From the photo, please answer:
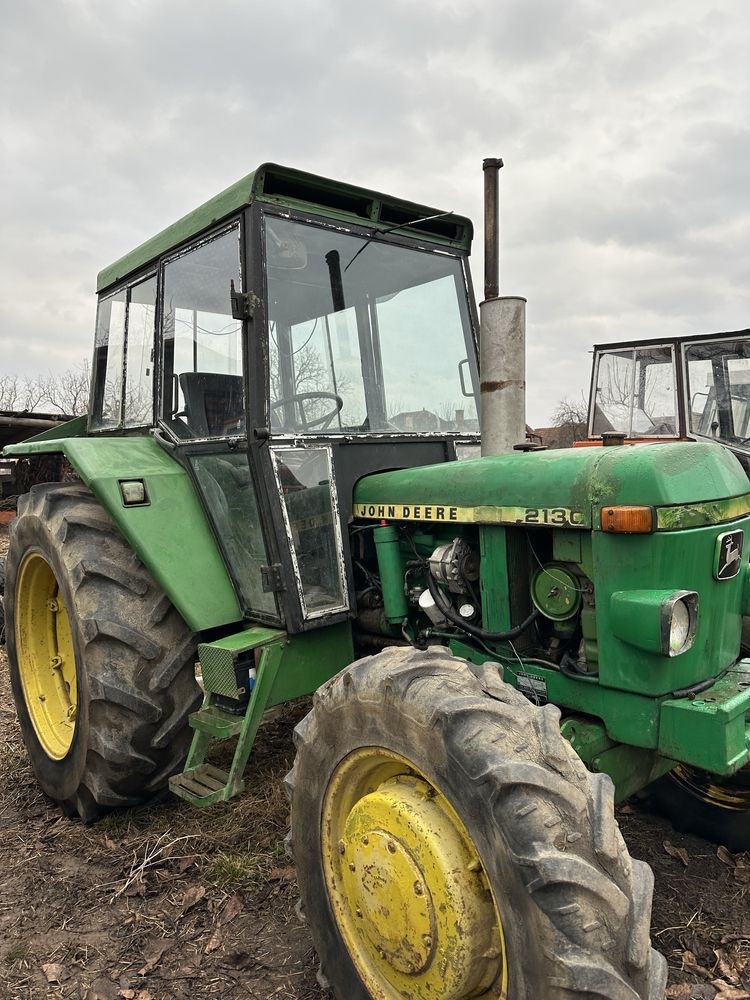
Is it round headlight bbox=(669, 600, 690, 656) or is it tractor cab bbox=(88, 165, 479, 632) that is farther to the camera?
tractor cab bbox=(88, 165, 479, 632)

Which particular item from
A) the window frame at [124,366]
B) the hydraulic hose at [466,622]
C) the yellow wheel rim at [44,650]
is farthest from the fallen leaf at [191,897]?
the window frame at [124,366]

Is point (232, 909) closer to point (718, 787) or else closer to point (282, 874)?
point (282, 874)

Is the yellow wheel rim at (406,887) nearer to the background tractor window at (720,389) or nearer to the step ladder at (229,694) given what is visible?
the step ladder at (229,694)

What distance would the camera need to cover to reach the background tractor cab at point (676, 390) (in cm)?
700

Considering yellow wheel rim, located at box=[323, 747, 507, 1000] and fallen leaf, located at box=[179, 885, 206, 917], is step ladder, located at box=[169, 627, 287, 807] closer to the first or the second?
fallen leaf, located at box=[179, 885, 206, 917]

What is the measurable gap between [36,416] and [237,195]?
8.23m

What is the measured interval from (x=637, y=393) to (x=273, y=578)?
5604 millimetres

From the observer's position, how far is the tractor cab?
120 inches

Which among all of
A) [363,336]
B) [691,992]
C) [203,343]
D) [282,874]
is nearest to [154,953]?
[282,874]

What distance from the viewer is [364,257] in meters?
3.38

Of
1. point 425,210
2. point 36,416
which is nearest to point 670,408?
point 425,210

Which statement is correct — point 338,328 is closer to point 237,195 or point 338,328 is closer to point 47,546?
point 237,195

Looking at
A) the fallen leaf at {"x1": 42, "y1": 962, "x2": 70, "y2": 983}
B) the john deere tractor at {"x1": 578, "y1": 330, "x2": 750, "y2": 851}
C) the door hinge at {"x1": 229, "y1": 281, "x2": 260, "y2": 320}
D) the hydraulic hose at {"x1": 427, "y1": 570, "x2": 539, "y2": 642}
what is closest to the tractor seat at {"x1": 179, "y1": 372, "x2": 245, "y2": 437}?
the door hinge at {"x1": 229, "y1": 281, "x2": 260, "y2": 320}

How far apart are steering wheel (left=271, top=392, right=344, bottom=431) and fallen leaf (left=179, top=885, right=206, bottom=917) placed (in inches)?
71.3
